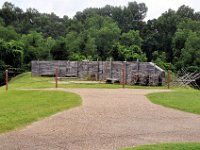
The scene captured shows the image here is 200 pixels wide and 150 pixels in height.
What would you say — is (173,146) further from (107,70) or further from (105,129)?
(107,70)

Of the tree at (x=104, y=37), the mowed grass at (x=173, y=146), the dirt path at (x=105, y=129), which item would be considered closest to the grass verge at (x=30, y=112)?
the dirt path at (x=105, y=129)

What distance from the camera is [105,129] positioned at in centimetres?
1150

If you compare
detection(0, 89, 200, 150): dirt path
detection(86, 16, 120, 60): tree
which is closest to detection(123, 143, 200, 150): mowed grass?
detection(0, 89, 200, 150): dirt path

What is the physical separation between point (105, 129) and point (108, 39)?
2182 inches

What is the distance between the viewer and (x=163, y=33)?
76688 mm

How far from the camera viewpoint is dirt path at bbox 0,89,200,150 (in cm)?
962

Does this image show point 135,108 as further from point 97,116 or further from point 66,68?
point 66,68

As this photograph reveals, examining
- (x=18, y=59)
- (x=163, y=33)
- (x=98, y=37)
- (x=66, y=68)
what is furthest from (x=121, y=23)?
(x=66, y=68)

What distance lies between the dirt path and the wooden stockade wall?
16.7 metres

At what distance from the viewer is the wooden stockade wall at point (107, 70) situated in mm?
33094

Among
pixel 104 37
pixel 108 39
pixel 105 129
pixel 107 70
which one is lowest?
pixel 105 129

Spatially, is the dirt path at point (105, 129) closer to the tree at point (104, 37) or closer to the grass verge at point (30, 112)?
the grass verge at point (30, 112)

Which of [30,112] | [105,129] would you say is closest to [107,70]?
[30,112]

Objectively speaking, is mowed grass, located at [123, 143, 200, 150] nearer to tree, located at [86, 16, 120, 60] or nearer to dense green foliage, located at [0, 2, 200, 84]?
dense green foliage, located at [0, 2, 200, 84]
